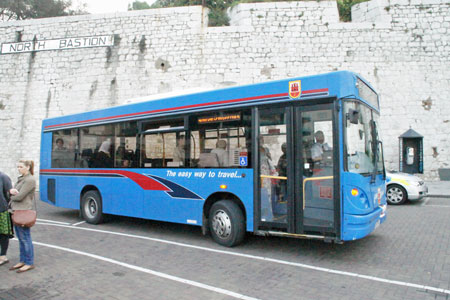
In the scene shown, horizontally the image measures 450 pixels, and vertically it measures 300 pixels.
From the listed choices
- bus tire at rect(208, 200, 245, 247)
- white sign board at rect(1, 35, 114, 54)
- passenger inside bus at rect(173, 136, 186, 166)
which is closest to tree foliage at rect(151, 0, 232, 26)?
white sign board at rect(1, 35, 114, 54)

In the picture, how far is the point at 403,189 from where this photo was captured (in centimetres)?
1134

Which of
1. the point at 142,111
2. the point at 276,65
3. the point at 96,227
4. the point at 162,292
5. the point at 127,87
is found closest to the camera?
the point at 162,292

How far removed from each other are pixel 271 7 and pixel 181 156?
13.1 m

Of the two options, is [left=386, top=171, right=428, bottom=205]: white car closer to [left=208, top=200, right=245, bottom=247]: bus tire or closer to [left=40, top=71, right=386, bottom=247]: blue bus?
[left=40, top=71, right=386, bottom=247]: blue bus

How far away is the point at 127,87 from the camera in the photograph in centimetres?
1873

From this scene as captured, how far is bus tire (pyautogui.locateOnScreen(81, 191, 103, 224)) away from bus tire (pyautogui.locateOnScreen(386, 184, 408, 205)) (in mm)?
8850

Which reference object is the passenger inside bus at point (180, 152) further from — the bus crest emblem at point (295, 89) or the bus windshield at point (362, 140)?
the bus windshield at point (362, 140)

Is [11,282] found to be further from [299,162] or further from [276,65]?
[276,65]

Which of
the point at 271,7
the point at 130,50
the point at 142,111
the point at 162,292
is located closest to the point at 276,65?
the point at 271,7

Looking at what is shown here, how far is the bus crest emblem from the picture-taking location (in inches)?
221

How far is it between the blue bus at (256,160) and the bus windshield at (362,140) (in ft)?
0.06

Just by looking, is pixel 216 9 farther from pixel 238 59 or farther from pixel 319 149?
pixel 319 149

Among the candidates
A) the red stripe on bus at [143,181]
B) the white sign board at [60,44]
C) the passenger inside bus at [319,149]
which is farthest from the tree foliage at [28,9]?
the passenger inside bus at [319,149]

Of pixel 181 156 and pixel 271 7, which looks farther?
pixel 271 7
